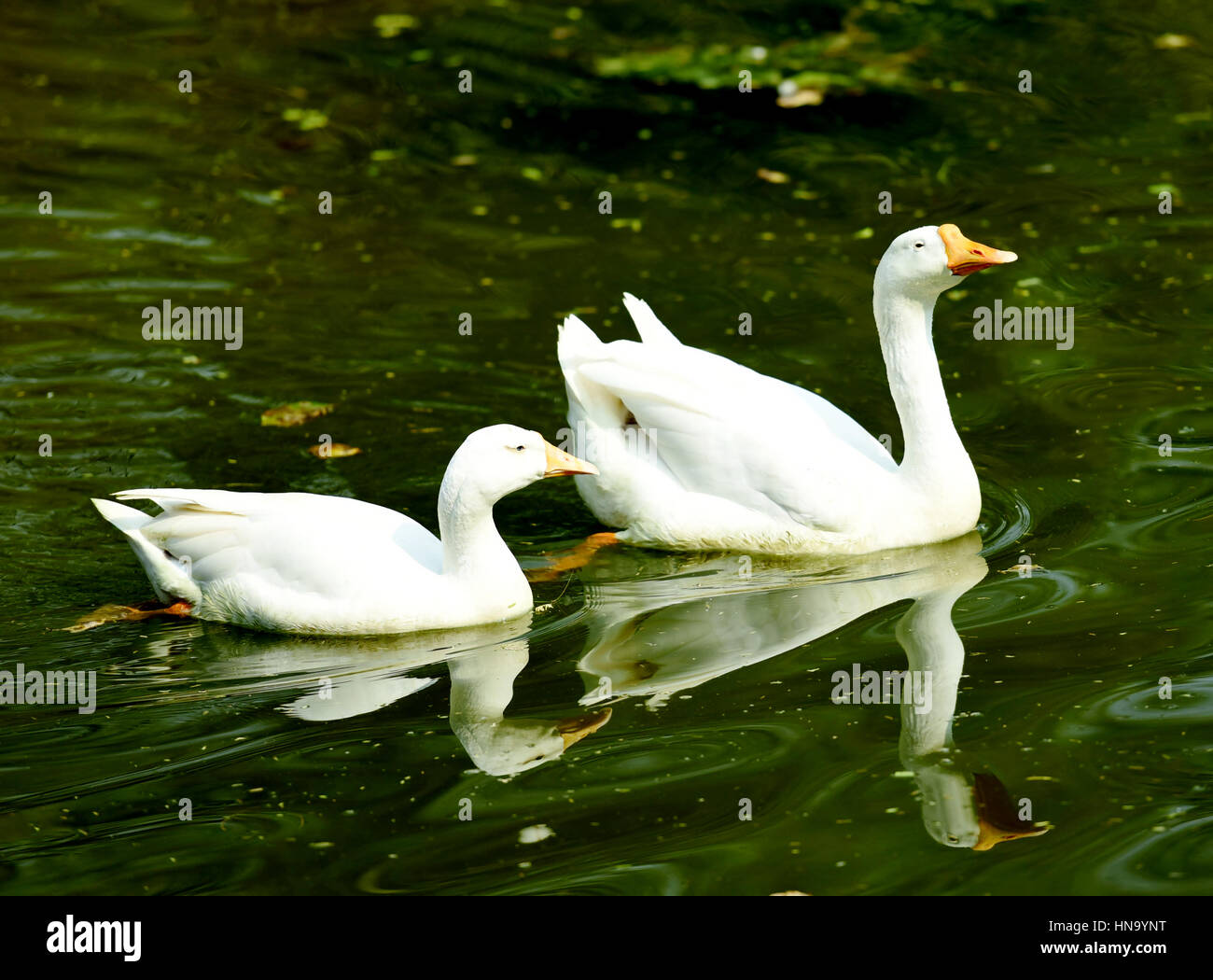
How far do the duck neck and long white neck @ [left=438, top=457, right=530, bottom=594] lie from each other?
223cm

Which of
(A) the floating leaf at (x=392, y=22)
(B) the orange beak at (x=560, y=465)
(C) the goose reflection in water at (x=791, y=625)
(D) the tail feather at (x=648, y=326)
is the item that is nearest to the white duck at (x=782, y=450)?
(C) the goose reflection in water at (x=791, y=625)

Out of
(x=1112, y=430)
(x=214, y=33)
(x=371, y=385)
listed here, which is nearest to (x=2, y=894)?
(x=371, y=385)

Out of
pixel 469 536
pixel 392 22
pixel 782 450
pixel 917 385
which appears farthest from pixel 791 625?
pixel 392 22

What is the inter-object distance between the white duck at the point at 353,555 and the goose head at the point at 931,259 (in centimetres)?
199

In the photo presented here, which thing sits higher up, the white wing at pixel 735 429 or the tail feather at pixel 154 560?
the white wing at pixel 735 429

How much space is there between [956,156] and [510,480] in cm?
767

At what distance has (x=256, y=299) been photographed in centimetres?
1111

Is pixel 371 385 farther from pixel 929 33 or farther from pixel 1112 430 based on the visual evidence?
pixel 929 33

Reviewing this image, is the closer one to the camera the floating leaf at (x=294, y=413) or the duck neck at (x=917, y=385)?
the duck neck at (x=917, y=385)

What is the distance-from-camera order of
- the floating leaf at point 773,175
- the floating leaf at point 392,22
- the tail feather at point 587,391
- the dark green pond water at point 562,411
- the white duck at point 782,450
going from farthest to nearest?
the floating leaf at point 392,22
the floating leaf at point 773,175
the tail feather at point 587,391
the white duck at point 782,450
the dark green pond water at point 562,411

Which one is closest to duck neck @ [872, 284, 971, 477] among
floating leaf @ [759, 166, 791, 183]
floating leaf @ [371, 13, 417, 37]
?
floating leaf @ [759, 166, 791, 183]

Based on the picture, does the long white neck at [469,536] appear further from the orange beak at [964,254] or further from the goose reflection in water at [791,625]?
the orange beak at [964,254]

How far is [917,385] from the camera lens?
795 centimetres

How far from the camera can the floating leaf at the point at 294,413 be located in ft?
31.1
